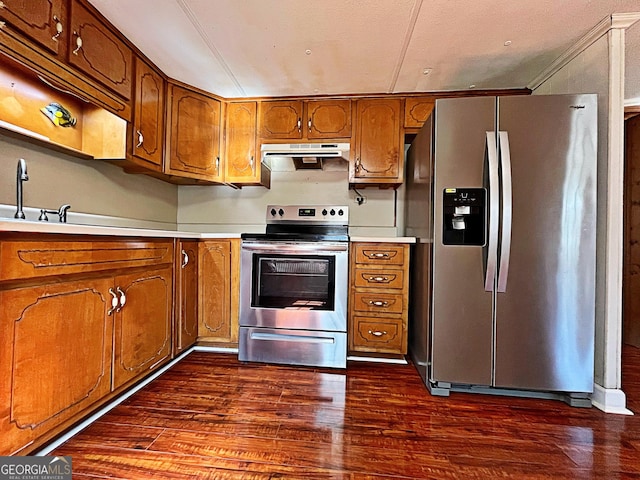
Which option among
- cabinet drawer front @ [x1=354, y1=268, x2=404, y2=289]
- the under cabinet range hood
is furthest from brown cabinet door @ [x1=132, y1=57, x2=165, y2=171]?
cabinet drawer front @ [x1=354, y1=268, x2=404, y2=289]

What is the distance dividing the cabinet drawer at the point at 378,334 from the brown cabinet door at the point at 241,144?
1551mm

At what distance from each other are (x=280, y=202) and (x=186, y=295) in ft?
4.12

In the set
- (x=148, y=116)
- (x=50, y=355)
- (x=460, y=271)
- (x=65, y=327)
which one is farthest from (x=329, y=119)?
(x=50, y=355)

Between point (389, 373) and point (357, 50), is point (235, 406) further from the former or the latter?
point (357, 50)

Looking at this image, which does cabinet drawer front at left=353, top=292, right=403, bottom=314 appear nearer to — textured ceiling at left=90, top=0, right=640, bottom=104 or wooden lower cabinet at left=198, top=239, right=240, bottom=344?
wooden lower cabinet at left=198, top=239, right=240, bottom=344

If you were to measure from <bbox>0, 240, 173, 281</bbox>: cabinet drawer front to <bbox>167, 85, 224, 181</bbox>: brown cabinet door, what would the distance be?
1.02 meters

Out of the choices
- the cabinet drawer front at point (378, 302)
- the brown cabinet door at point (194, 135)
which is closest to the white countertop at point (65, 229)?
the brown cabinet door at point (194, 135)

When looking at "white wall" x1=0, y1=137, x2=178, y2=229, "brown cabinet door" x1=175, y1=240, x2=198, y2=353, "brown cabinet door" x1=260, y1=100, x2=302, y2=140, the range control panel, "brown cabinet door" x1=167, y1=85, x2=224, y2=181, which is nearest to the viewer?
"white wall" x1=0, y1=137, x2=178, y2=229

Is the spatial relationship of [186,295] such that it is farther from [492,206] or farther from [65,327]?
[492,206]

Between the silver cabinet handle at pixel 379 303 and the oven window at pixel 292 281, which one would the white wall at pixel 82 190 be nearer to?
the oven window at pixel 292 281

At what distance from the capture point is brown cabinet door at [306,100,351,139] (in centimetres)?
277

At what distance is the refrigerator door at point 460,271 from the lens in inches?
73.4

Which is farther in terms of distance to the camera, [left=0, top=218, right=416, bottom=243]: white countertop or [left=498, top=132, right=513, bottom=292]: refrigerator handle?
[left=498, top=132, right=513, bottom=292]: refrigerator handle

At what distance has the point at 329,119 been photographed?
279 cm
